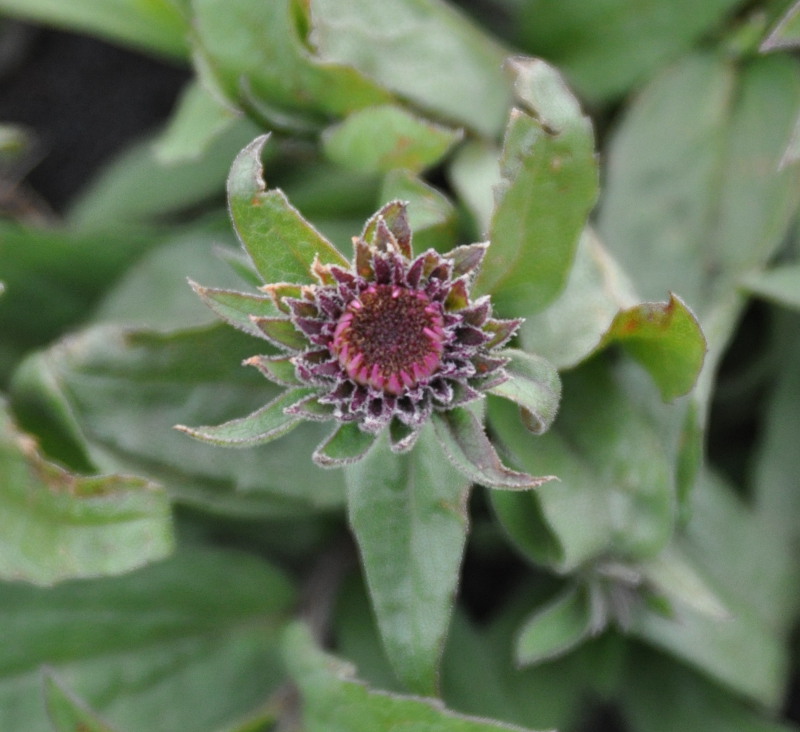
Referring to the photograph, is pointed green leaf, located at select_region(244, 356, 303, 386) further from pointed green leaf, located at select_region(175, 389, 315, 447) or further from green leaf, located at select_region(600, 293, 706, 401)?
green leaf, located at select_region(600, 293, 706, 401)

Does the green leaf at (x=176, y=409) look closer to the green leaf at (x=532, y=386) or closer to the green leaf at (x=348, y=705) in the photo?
the green leaf at (x=348, y=705)

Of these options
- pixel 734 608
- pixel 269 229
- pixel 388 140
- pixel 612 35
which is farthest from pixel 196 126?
pixel 734 608


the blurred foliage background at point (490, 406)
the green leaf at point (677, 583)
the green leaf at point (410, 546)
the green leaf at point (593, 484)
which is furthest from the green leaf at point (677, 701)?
the green leaf at point (410, 546)

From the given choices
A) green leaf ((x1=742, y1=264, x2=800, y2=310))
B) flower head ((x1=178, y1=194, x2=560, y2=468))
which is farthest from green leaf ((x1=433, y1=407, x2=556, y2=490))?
green leaf ((x1=742, y1=264, x2=800, y2=310))

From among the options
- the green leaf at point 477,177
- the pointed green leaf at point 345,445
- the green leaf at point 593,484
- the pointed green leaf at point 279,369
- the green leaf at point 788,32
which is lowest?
the green leaf at point 593,484

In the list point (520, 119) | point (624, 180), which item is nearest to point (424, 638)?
point (520, 119)
